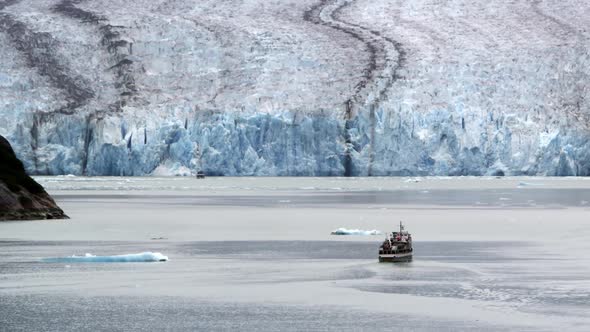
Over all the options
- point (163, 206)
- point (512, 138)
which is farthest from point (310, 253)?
point (512, 138)

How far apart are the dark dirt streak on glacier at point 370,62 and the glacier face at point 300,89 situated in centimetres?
11

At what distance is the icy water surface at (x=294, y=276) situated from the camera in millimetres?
9883

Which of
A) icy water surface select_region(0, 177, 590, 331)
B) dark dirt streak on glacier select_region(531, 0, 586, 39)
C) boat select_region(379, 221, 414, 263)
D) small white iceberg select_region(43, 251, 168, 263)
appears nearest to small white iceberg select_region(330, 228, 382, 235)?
icy water surface select_region(0, 177, 590, 331)

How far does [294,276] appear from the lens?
12.9m

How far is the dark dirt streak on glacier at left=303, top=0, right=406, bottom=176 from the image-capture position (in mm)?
50656

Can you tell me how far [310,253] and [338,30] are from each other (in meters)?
46.3

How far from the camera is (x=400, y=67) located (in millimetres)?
54875

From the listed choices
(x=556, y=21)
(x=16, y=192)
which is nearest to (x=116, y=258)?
(x=16, y=192)

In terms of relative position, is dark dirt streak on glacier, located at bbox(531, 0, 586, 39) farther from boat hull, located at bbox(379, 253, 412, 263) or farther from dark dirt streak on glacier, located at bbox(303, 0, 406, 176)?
boat hull, located at bbox(379, 253, 412, 263)

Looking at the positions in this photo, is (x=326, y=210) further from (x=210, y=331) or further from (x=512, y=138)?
(x=512, y=138)

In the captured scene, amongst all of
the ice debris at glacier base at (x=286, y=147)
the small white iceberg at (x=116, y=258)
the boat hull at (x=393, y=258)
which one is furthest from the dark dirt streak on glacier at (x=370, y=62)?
the small white iceberg at (x=116, y=258)

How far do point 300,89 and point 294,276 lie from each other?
41.3m

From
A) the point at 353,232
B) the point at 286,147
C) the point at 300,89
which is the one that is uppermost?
the point at 300,89

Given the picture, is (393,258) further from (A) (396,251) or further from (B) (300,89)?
(B) (300,89)
